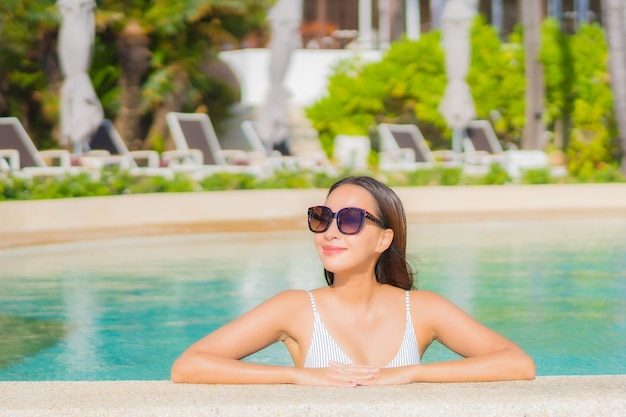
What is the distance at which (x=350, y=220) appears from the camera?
329cm

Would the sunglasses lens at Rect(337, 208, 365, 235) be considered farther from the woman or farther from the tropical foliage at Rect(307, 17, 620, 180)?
the tropical foliage at Rect(307, 17, 620, 180)

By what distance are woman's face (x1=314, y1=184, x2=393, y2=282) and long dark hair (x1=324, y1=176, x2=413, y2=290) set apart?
23 mm

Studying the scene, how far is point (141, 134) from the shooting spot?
70.6 ft

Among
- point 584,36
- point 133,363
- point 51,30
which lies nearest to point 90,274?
point 133,363

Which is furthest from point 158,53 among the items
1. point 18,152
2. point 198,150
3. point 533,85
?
point 18,152

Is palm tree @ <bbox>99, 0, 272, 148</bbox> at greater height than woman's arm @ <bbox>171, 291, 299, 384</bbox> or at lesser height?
lesser

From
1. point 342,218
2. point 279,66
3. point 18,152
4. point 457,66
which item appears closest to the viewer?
point 342,218

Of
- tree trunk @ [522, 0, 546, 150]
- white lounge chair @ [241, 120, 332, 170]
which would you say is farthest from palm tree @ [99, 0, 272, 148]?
tree trunk @ [522, 0, 546, 150]

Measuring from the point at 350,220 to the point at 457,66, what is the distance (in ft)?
49.1

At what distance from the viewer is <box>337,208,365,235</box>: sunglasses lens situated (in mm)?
3289

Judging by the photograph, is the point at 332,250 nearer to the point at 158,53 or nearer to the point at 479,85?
the point at 158,53

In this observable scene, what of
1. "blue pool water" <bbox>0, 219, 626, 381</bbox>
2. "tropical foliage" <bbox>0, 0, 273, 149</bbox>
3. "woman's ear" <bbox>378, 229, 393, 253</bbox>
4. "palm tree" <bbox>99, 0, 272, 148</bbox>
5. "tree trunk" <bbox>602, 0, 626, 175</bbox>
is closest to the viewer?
"woman's ear" <bbox>378, 229, 393, 253</bbox>

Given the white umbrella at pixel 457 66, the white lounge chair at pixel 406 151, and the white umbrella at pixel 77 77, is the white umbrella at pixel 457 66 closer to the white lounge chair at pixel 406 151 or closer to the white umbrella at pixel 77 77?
the white lounge chair at pixel 406 151

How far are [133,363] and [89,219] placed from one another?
4.73 m
